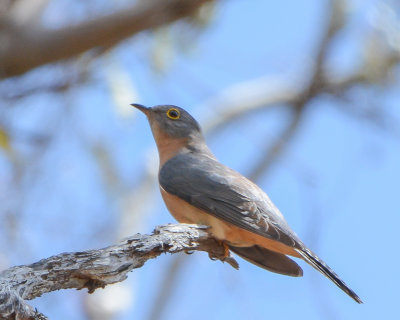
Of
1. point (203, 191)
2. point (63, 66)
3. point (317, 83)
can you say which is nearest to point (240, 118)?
point (317, 83)

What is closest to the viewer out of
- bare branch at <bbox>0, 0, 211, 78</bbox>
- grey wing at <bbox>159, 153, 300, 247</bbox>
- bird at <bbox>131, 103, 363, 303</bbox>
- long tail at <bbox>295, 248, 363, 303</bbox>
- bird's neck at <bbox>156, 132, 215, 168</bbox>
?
long tail at <bbox>295, 248, 363, 303</bbox>

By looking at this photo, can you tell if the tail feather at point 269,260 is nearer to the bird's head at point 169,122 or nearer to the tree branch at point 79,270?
the tree branch at point 79,270

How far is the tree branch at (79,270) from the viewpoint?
3.72m

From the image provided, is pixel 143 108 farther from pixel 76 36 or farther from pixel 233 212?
pixel 233 212

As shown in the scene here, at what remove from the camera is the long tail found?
540 cm

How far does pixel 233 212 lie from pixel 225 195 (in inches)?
13.7

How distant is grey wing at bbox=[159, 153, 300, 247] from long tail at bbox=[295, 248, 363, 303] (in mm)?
114

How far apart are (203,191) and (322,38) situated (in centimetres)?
657

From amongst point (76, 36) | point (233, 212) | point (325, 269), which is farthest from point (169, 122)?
point (325, 269)

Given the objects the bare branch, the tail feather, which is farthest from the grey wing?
the bare branch

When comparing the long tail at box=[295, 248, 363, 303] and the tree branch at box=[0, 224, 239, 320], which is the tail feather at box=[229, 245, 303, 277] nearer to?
the long tail at box=[295, 248, 363, 303]

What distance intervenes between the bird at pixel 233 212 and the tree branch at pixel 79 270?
129cm

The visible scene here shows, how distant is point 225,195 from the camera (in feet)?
22.6

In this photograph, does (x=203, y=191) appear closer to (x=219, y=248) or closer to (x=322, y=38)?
(x=219, y=248)
